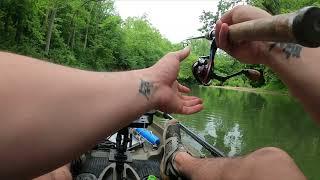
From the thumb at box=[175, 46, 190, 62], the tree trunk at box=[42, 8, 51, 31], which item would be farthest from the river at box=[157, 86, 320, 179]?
the tree trunk at box=[42, 8, 51, 31]

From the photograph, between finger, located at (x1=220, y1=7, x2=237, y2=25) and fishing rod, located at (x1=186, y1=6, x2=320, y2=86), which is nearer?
fishing rod, located at (x1=186, y1=6, x2=320, y2=86)

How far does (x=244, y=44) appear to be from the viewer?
193 centimetres

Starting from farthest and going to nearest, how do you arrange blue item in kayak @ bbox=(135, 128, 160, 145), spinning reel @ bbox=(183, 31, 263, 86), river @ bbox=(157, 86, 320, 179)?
river @ bbox=(157, 86, 320, 179) < blue item in kayak @ bbox=(135, 128, 160, 145) < spinning reel @ bbox=(183, 31, 263, 86)

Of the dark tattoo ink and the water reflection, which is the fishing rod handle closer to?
the dark tattoo ink

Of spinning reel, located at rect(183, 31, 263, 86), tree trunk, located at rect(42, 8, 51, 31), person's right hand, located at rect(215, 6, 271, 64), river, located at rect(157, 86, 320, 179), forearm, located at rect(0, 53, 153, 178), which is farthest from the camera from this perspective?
tree trunk, located at rect(42, 8, 51, 31)

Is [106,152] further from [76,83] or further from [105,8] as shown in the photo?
[105,8]

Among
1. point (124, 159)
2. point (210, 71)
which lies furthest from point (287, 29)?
point (124, 159)

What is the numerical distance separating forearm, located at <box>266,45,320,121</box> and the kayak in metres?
1.34

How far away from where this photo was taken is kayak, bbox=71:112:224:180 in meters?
3.14

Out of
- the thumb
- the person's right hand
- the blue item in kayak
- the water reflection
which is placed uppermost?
the person's right hand

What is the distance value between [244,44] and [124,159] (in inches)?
63.1

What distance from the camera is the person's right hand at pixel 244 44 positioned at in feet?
6.04

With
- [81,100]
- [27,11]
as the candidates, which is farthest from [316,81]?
[27,11]

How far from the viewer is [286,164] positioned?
1861 millimetres
